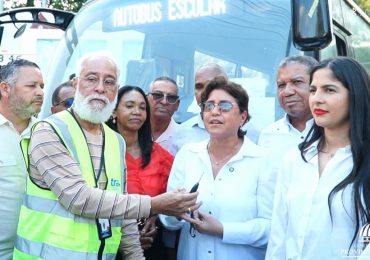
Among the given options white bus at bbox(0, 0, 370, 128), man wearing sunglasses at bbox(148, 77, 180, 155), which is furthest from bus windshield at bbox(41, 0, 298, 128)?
man wearing sunglasses at bbox(148, 77, 180, 155)

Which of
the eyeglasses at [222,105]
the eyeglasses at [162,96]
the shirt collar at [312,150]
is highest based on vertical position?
the eyeglasses at [162,96]

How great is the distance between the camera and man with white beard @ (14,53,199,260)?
105 inches

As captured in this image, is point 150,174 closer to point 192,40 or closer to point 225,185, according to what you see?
point 225,185

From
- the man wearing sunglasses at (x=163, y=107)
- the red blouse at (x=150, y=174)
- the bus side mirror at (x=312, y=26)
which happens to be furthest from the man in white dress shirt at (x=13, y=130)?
the bus side mirror at (x=312, y=26)

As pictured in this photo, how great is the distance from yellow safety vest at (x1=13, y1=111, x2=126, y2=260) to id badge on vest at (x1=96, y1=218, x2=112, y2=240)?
2cm

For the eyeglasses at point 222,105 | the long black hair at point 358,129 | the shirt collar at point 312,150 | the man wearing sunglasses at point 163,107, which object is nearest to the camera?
the long black hair at point 358,129

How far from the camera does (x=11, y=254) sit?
313cm

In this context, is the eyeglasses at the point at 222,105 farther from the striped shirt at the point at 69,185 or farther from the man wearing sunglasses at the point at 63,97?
the man wearing sunglasses at the point at 63,97

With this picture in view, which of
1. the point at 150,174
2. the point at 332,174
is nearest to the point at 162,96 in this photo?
the point at 150,174

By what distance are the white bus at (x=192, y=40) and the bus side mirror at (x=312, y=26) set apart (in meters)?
0.65

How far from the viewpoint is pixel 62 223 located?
267 centimetres

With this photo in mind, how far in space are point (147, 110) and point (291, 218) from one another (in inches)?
58.3

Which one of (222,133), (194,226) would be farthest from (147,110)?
(194,226)

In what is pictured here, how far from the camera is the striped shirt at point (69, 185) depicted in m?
2.65
